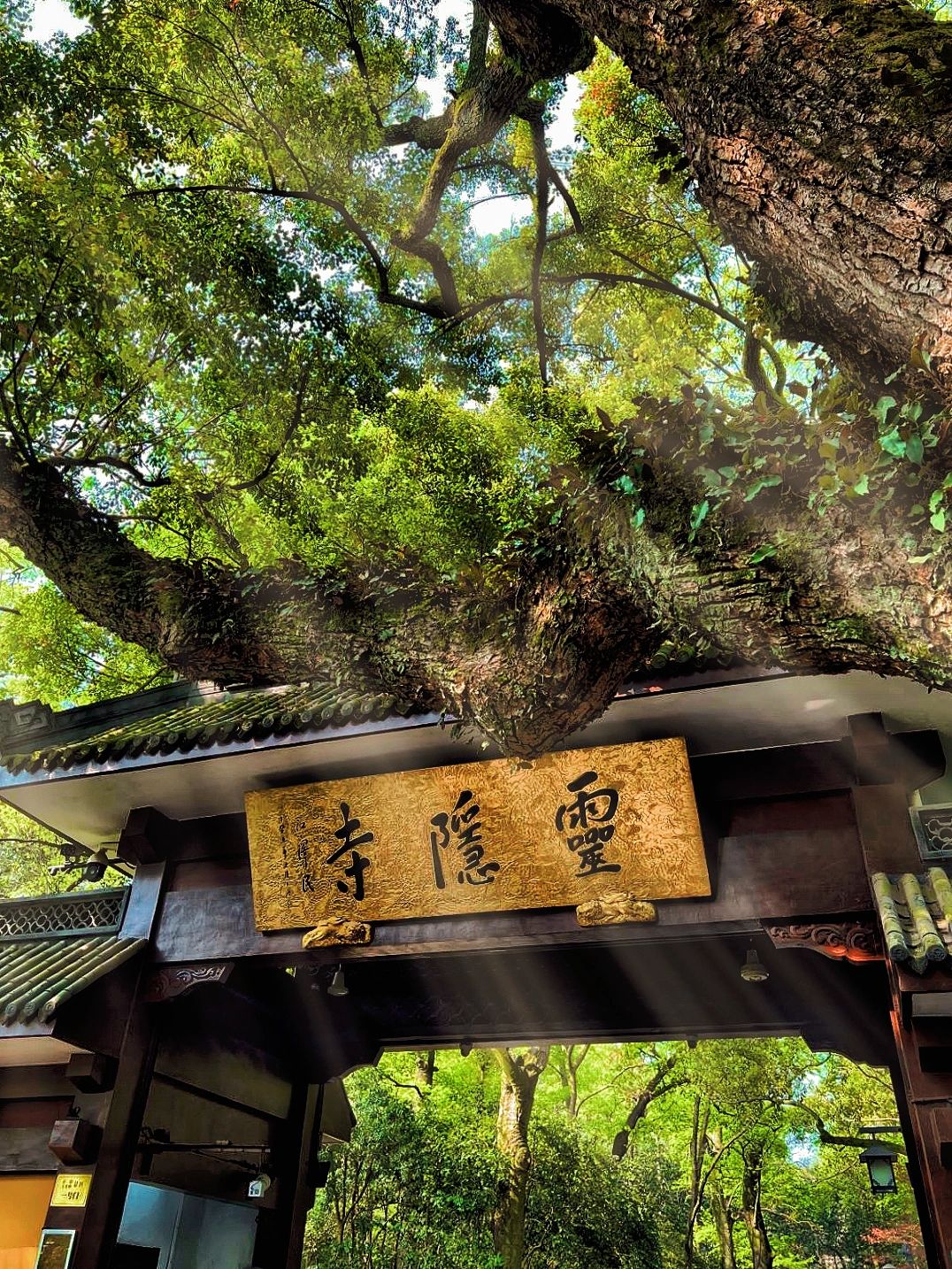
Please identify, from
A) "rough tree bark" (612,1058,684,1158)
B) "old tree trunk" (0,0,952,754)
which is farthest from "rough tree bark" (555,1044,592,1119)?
"old tree trunk" (0,0,952,754)

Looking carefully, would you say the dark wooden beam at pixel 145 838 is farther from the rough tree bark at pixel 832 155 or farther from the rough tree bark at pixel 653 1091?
the rough tree bark at pixel 653 1091

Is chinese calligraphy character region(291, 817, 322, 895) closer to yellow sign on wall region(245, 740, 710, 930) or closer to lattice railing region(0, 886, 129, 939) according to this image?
yellow sign on wall region(245, 740, 710, 930)

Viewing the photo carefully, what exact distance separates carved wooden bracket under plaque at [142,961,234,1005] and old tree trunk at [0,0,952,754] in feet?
10.2

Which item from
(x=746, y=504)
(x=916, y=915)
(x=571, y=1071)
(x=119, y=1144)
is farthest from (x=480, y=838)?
(x=571, y=1071)

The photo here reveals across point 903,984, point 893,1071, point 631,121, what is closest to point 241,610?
point 903,984

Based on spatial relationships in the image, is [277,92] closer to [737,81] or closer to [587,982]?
[737,81]

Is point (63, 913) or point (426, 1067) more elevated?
point (426, 1067)

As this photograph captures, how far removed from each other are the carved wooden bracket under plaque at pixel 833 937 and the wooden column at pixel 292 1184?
17.8 ft

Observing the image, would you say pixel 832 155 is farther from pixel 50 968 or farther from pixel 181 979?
pixel 50 968

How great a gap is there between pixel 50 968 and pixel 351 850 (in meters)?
2.47

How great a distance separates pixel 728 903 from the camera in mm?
5332

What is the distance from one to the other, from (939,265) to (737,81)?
1.20 meters

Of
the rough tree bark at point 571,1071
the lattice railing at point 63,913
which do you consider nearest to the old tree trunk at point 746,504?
the lattice railing at point 63,913

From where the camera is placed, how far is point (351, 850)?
20.4 ft
